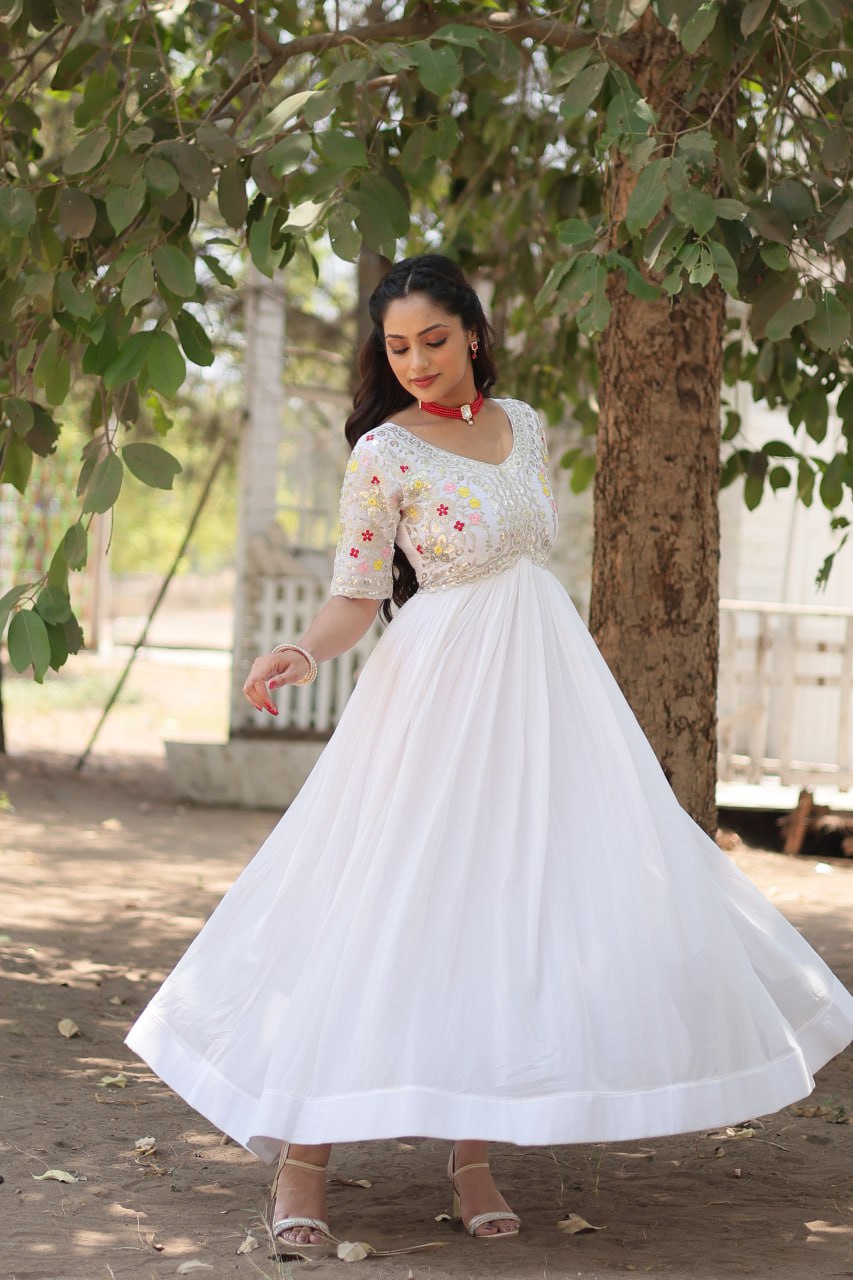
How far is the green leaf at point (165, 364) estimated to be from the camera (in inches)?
121

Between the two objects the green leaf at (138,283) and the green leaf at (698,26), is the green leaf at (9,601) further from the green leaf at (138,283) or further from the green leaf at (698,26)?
the green leaf at (698,26)

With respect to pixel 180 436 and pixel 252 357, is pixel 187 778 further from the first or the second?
pixel 180 436

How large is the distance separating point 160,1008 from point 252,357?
6.45m

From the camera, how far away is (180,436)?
12.4 meters

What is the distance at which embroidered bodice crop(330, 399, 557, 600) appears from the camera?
2.74 m

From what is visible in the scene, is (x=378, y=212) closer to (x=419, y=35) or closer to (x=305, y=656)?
(x=419, y=35)

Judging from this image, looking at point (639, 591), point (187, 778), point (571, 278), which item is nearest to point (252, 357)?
point (187, 778)

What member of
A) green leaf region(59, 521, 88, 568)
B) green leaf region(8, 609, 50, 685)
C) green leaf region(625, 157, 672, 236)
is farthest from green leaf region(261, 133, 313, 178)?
green leaf region(8, 609, 50, 685)

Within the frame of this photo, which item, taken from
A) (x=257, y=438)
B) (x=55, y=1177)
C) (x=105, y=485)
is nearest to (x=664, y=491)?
(x=105, y=485)

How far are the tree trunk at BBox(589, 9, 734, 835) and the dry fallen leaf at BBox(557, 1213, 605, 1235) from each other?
1.34 m

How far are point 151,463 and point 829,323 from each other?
1.43 meters

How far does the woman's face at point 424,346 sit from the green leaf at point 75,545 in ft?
2.47

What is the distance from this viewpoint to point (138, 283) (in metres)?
3.01

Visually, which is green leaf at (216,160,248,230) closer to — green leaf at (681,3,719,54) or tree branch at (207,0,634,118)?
tree branch at (207,0,634,118)
